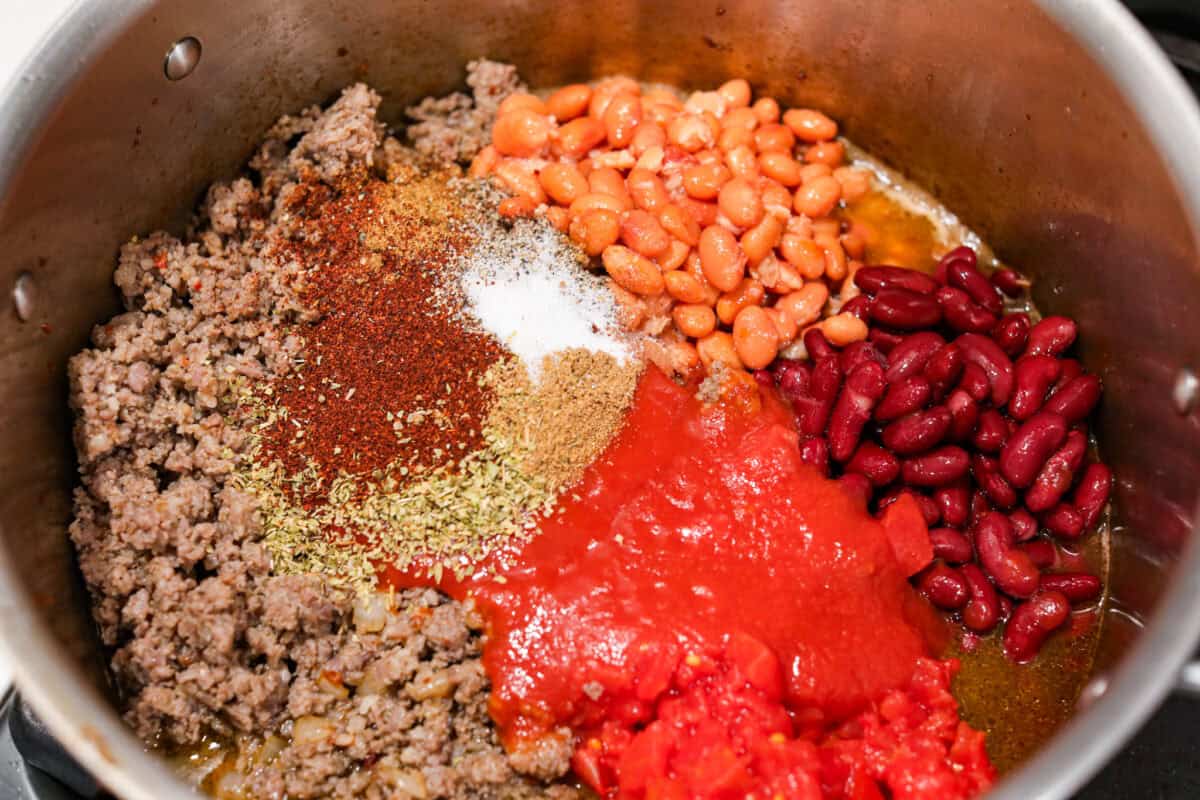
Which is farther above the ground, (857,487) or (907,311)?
(907,311)

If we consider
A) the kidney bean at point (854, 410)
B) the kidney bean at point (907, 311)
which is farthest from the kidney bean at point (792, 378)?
the kidney bean at point (907, 311)

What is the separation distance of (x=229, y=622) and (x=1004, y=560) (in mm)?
1843

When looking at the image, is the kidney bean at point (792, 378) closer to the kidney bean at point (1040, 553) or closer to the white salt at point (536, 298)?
the white salt at point (536, 298)

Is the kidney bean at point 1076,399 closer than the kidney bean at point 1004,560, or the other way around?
the kidney bean at point 1004,560

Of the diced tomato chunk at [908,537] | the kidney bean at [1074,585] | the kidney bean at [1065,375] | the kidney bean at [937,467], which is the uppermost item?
the kidney bean at [1065,375]

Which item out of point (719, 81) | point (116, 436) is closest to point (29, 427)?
point (116, 436)

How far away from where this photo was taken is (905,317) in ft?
9.00

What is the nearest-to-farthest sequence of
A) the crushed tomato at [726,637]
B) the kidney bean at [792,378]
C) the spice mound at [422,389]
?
Result: 1. the crushed tomato at [726,637]
2. the spice mound at [422,389]
3. the kidney bean at [792,378]

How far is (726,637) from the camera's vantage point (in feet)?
7.46

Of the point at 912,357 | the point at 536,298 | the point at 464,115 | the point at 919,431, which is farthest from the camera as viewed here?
the point at 464,115

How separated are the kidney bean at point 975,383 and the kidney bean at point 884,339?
20 centimetres

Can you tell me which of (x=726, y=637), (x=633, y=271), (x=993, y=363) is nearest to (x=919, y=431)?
(x=993, y=363)

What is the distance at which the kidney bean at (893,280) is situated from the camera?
2832mm

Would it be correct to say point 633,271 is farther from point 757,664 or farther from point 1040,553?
point 1040,553
